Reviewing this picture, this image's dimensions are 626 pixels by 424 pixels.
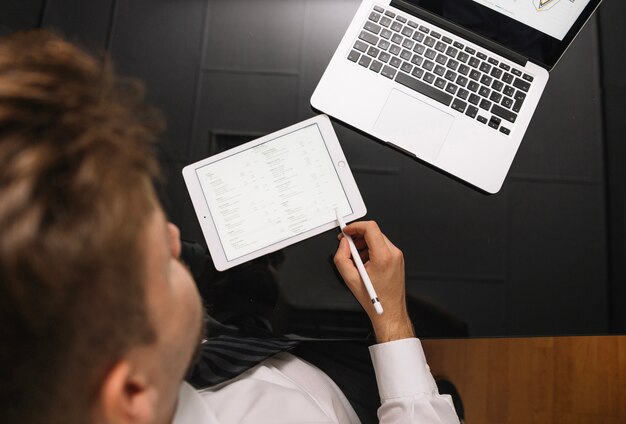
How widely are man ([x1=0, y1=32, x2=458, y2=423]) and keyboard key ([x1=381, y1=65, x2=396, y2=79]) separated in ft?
1.25

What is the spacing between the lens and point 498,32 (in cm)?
68

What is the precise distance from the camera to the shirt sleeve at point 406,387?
61 centimetres

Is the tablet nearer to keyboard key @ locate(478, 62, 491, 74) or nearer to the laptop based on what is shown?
the laptop

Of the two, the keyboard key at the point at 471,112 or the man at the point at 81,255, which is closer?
the man at the point at 81,255

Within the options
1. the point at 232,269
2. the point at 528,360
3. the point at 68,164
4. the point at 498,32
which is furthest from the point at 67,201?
the point at 528,360

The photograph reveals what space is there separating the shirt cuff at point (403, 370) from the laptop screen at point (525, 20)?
1.48ft

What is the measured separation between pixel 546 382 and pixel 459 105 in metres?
0.74

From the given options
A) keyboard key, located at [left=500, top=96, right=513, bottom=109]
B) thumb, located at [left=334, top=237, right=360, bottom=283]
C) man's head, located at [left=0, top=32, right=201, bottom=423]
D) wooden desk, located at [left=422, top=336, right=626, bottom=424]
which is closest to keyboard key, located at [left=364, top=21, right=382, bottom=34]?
keyboard key, located at [left=500, top=96, right=513, bottom=109]

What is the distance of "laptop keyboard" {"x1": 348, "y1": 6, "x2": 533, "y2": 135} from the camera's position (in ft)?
2.23

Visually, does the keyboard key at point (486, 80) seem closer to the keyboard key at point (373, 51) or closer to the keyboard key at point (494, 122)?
the keyboard key at point (494, 122)

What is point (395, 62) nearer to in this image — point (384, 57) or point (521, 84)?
point (384, 57)

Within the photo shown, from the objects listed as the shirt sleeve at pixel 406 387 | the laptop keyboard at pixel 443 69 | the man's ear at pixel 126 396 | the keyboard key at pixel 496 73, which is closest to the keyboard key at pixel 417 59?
the laptop keyboard at pixel 443 69

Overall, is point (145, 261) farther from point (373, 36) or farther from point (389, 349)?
point (373, 36)

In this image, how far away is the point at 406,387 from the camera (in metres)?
0.62
